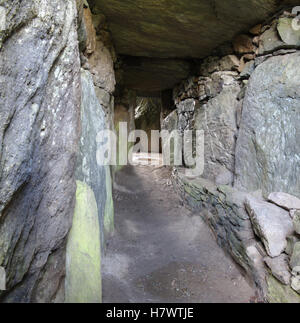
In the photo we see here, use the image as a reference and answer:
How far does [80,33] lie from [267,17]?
Answer: 218 cm

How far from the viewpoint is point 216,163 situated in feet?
13.0

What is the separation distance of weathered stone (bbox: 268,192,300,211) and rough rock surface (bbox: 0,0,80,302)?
78.1 inches

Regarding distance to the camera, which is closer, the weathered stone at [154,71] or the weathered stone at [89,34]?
the weathered stone at [89,34]

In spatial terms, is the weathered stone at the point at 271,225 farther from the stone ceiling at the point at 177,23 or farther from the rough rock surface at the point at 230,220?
the stone ceiling at the point at 177,23

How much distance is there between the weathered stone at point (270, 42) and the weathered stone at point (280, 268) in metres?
2.20

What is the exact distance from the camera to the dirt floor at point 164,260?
2370 mm

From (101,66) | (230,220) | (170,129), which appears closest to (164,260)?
(230,220)

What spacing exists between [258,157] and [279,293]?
1.43 meters

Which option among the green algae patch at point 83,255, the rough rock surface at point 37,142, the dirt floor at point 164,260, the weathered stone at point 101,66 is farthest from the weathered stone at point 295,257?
the weathered stone at point 101,66

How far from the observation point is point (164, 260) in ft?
9.84

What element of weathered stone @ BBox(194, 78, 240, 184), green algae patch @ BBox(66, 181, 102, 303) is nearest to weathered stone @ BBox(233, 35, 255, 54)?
weathered stone @ BBox(194, 78, 240, 184)

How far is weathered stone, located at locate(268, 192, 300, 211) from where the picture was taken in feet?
8.09

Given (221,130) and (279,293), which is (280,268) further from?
(221,130)

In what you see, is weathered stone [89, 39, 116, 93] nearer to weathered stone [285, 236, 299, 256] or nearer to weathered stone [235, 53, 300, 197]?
weathered stone [235, 53, 300, 197]
